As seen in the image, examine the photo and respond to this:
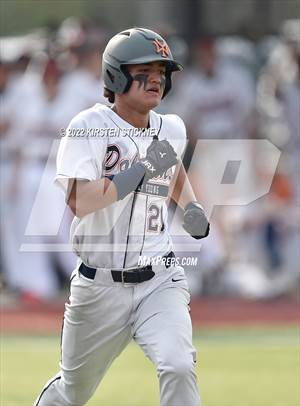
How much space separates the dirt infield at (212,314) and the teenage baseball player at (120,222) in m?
5.26

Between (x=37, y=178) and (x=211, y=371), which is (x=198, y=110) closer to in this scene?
(x=37, y=178)

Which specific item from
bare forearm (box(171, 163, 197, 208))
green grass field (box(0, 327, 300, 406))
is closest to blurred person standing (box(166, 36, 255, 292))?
green grass field (box(0, 327, 300, 406))

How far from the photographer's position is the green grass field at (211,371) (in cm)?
732

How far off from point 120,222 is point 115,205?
8 cm

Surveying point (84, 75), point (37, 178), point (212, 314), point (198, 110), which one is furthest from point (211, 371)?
point (198, 110)

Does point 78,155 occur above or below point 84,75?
above

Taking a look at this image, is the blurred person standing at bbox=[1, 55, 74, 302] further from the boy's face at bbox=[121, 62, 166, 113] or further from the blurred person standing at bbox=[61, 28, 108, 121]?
the boy's face at bbox=[121, 62, 166, 113]

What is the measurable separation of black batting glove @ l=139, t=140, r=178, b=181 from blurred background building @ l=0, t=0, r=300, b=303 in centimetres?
623

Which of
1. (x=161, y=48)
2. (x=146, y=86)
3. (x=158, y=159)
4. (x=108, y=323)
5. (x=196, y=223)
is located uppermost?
(x=161, y=48)

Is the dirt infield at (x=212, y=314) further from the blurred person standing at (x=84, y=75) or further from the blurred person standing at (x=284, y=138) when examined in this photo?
the blurred person standing at (x=84, y=75)

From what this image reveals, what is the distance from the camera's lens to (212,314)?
11500mm

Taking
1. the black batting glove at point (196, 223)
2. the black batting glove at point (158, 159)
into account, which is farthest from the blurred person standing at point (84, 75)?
the black batting glove at point (158, 159)

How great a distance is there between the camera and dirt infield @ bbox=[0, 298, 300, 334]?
10.9 metres

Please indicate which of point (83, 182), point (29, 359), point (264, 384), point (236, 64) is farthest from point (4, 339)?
point (83, 182)
